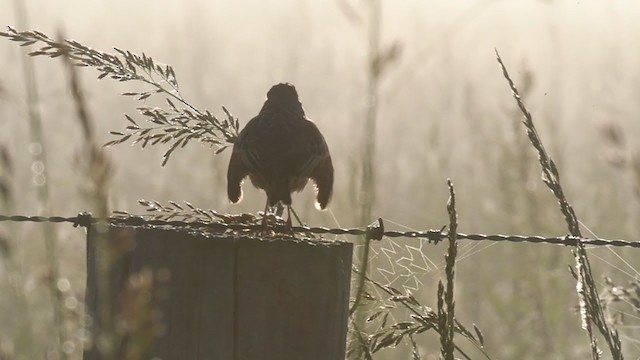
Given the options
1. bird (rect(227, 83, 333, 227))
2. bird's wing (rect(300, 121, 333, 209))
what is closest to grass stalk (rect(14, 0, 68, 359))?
bird (rect(227, 83, 333, 227))

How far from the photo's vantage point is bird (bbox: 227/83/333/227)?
4.99m

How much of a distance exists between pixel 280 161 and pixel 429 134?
13.2ft

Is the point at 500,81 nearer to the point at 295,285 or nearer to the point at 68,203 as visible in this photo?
the point at 68,203

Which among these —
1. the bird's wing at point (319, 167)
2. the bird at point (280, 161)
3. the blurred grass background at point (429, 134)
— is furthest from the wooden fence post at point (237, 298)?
the bird's wing at point (319, 167)

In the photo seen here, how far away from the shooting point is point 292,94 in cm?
594

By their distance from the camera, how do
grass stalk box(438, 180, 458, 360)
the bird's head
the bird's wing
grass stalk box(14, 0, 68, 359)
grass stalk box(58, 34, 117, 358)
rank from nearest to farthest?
grass stalk box(58, 34, 117, 358) < grass stalk box(14, 0, 68, 359) < grass stalk box(438, 180, 458, 360) < the bird's wing < the bird's head

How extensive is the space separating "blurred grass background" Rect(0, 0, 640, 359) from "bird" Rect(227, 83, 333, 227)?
21cm

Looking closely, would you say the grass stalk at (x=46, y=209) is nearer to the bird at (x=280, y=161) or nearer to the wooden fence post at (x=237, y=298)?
the wooden fence post at (x=237, y=298)

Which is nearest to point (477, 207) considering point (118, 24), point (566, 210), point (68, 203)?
point (68, 203)

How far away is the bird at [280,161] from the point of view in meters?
4.99

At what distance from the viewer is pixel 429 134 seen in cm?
901

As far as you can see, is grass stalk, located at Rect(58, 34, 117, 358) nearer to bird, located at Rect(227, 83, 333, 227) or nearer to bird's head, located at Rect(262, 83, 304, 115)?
bird, located at Rect(227, 83, 333, 227)

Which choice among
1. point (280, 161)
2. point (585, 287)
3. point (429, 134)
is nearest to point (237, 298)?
point (585, 287)

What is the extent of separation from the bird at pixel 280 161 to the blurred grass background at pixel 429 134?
207 millimetres
